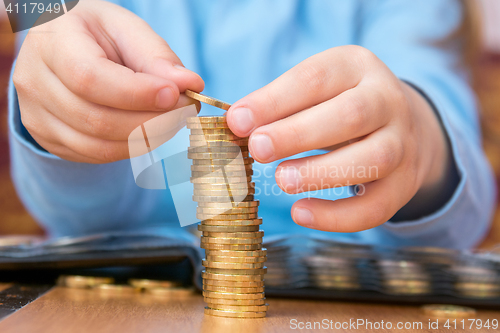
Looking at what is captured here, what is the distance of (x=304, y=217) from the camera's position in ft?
1.23

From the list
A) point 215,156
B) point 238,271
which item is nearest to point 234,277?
point 238,271

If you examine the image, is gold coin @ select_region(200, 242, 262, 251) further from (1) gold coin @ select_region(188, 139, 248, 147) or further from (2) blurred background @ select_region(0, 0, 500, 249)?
(2) blurred background @ select_region(0, 0, 500, 249)

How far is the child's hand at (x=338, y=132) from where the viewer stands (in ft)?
1.15

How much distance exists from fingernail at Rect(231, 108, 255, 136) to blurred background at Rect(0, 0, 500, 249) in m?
1.79

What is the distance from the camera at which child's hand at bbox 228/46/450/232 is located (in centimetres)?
35

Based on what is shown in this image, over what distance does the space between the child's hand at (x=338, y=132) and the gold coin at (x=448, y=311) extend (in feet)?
0.38

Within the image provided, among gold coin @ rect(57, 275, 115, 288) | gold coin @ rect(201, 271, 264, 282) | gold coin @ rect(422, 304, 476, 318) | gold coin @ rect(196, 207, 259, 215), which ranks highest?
gold coin @ rect(196, 207, 259, 215)

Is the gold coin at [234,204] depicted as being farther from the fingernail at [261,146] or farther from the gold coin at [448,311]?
the gold coin at [448,311]

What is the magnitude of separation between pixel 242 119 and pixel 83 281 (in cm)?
28

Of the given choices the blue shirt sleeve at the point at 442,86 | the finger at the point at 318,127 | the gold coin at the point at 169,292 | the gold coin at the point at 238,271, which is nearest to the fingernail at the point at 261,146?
the finger at the point at 318,127

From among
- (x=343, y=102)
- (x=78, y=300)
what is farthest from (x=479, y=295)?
(x=78, y=300)

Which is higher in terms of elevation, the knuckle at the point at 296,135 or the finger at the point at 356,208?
the knuckle at the point at 296,135

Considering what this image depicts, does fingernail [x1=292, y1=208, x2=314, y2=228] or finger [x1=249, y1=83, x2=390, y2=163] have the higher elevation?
finger [x1=249, y1=83, x2=390, y2=163]

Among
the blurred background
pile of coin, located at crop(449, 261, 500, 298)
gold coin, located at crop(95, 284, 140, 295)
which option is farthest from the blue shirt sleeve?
the blurred background
